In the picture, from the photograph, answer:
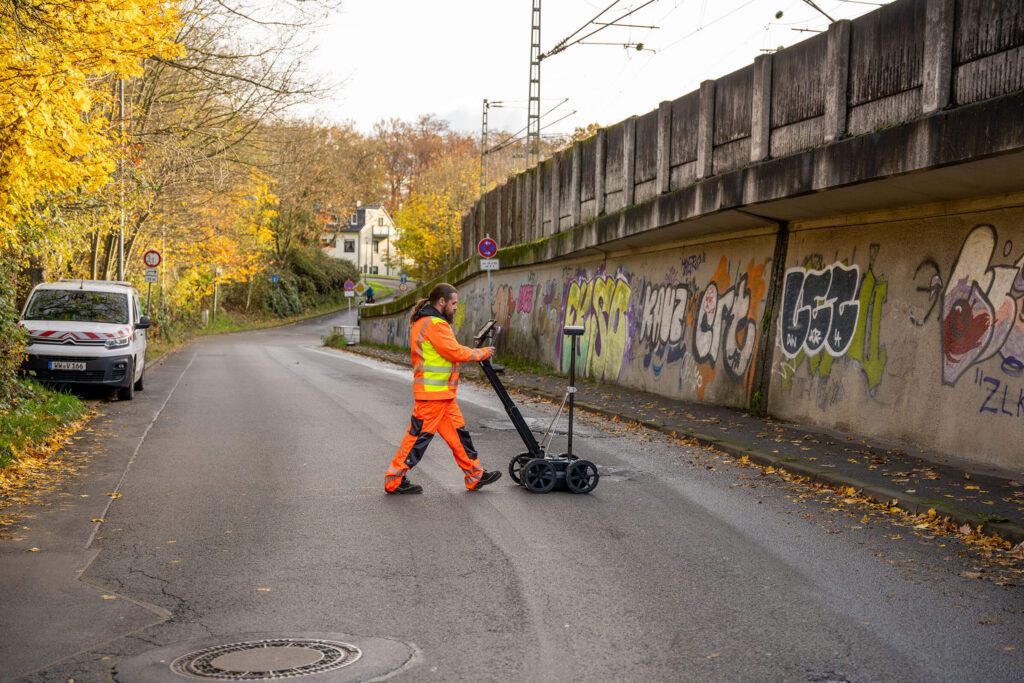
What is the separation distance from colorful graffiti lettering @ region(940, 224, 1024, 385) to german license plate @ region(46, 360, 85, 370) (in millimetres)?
12821

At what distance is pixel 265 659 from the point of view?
442cm

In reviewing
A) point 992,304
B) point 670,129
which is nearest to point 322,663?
point 992,304

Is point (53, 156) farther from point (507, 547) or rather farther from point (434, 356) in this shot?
point (507, 547)

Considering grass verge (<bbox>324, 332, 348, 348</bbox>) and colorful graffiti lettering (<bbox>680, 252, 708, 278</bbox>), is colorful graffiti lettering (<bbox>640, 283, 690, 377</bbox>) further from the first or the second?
grass verge (<bbox>324, 332, 348, 348</bbox>)

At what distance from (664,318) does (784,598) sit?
12825mm

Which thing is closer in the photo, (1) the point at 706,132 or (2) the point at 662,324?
(1) the point at 706,132

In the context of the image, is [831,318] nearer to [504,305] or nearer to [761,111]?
[761,111]

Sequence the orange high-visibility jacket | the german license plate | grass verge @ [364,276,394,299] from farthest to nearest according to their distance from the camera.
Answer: grass verge @ [364,276,394,299], the german license plate, the orange high-visibility jacket

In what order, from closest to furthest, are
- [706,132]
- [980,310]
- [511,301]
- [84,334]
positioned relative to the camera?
[980,310] < [706,132] < [84,334] < [511,301]

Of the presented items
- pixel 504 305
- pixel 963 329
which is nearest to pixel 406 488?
pixel 963 329

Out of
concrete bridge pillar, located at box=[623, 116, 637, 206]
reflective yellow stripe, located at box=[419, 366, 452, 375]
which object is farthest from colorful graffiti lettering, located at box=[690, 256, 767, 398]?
reflective yellow stripe, located at box=[419, 366, 452, 375]

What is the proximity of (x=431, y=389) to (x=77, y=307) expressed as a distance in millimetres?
10765

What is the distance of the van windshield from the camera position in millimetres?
16234

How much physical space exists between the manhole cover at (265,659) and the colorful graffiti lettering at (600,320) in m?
15.5
